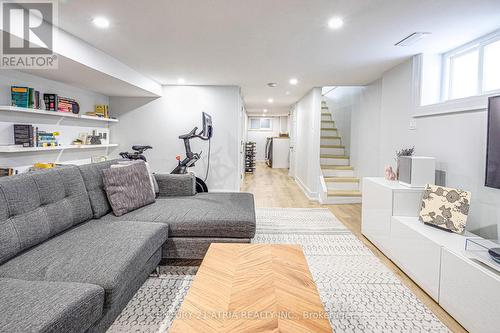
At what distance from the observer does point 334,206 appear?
181 inches

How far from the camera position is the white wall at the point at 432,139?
7.29 feet

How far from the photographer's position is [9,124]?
2.97m

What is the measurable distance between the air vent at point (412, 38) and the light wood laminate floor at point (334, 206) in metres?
2.19

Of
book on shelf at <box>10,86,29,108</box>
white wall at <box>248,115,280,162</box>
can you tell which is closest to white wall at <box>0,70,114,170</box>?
book on shelf at <box>10,86,29,108</box>

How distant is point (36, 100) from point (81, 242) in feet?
8.06

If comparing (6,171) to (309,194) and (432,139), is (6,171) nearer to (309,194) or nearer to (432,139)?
(309,194)

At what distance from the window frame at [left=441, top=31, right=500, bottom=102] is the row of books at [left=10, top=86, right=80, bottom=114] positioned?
15.3ft

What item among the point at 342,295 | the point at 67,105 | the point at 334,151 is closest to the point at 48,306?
the point at 342,295

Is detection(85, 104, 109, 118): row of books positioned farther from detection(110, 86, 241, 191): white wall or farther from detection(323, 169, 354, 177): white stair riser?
detection(323, 169, 354, 177): white stair riser

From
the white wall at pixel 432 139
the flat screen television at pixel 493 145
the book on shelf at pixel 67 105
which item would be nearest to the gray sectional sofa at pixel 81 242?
the book on shelf at pixel 67 105

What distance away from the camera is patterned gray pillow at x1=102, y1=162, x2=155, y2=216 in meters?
2.32

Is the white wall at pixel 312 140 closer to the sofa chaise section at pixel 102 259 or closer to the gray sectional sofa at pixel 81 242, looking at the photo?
the gray sectional sofa at pixel 81 242

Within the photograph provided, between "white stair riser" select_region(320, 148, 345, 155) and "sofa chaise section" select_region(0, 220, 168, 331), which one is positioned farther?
"white stair riser" select_region(320, 148, 345, 155)

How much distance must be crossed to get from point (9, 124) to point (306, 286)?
362cm
